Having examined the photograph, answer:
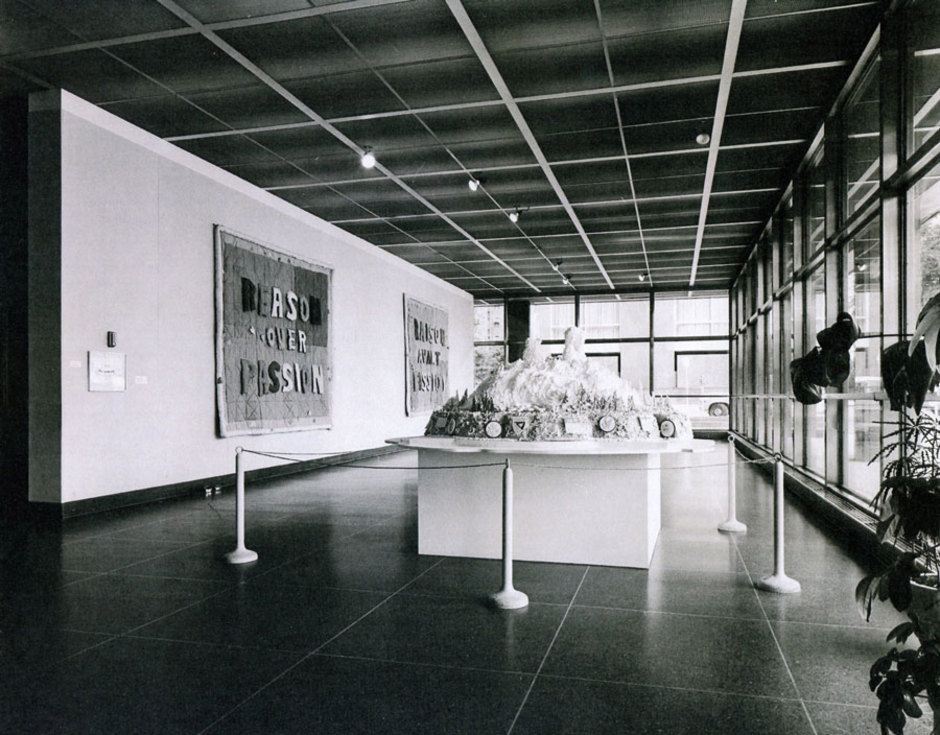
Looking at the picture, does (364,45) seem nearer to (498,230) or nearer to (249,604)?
(249,604)

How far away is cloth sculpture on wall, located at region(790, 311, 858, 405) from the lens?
3.17m

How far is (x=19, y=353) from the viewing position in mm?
7082

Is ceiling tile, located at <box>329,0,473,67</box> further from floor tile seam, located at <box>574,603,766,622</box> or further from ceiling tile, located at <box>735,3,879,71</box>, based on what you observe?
floor tile seam, located at <box>574,603,766,622</box>

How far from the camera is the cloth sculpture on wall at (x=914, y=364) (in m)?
1.84

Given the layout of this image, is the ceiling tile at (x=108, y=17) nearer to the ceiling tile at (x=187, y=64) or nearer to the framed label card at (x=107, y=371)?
the ceiling tile at (x=187, y=64)

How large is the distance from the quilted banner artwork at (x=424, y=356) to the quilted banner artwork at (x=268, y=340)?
4.05m

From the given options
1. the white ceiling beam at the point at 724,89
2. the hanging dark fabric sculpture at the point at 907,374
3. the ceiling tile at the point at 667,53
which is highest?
the ceiling tile at the point at 667,53

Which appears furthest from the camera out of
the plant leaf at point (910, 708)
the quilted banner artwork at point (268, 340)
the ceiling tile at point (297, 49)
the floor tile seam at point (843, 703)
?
the quilted banner artwork at point (268, 340)

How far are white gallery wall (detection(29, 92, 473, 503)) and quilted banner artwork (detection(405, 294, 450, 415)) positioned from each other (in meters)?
5.02

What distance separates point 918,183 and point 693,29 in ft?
7.03

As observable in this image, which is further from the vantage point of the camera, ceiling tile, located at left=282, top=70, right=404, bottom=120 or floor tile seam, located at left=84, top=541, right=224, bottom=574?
ceiling tile, located at left=282, top=70, right=404, bottom=120

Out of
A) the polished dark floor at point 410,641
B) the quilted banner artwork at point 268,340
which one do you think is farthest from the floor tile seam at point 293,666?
the quilted banner artwork at point 268,340

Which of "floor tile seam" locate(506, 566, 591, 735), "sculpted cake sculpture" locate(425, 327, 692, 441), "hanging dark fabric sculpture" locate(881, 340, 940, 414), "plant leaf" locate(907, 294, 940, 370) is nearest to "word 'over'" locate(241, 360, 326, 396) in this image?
"sculpted cake sculpture" locate(425, 327, 692, 441)

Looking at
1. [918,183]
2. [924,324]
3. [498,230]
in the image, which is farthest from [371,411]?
[924,324]
